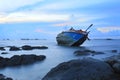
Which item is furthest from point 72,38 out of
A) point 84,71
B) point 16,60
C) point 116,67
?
point 84,71

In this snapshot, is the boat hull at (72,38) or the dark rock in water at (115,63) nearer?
the dark rock in water at (115,63)

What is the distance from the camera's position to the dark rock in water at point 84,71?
1388 centimetres

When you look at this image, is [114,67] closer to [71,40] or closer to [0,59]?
[0,59]

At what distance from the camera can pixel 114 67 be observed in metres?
14.5

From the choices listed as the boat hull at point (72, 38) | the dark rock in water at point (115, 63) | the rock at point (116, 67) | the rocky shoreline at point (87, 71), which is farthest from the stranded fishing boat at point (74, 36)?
the rock at point (116, 67)

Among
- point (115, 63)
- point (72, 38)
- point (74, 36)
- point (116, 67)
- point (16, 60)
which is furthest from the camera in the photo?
point (72, 38)

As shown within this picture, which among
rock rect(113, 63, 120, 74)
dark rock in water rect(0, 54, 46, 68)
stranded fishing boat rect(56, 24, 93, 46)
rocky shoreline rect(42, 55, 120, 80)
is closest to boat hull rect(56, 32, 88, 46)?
stranded fishing boat rect(56, 24, 93, 46)

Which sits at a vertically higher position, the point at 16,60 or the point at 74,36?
the point at 74,36

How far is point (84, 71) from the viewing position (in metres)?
14.1

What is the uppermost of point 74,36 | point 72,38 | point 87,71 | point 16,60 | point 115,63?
point 115,63

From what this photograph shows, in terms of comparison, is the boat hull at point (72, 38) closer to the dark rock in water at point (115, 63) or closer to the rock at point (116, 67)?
the dark rock in water at point (115, 63)

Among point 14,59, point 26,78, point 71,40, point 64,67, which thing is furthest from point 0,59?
point 71,40

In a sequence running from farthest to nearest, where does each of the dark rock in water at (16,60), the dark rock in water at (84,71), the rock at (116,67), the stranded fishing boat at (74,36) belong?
the stranded fishing boat at (74,36) < the dark rock in water at (16,60) < the rock at (116,67) < the dark rock in water at (84,71)

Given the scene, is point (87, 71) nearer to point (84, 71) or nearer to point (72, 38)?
point (84, 71)
